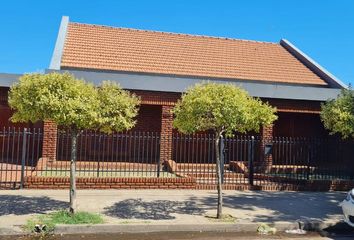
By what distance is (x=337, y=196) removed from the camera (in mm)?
13094

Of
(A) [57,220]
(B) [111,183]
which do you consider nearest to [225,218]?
(A) [57,220]

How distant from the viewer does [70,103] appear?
26.5 ft

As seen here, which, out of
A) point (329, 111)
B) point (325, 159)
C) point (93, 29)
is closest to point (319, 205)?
point (329, 111)

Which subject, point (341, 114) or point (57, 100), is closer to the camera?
point (57, 100)

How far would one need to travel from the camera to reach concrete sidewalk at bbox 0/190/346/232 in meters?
9.05

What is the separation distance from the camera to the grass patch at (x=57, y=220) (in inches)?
311

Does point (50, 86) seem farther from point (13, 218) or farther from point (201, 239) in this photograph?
point (201, 239)

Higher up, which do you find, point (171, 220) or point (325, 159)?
point (325, 159)

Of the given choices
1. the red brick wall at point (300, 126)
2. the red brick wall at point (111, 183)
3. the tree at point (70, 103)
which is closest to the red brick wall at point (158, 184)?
the red brick wall at point (111, 183)

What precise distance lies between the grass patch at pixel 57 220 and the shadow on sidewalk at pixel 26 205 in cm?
60

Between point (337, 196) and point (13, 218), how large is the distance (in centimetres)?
913

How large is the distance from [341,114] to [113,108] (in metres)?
8.08

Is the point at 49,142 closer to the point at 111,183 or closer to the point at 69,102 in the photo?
the point at 111,183

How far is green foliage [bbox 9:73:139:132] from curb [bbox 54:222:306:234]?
190cm
